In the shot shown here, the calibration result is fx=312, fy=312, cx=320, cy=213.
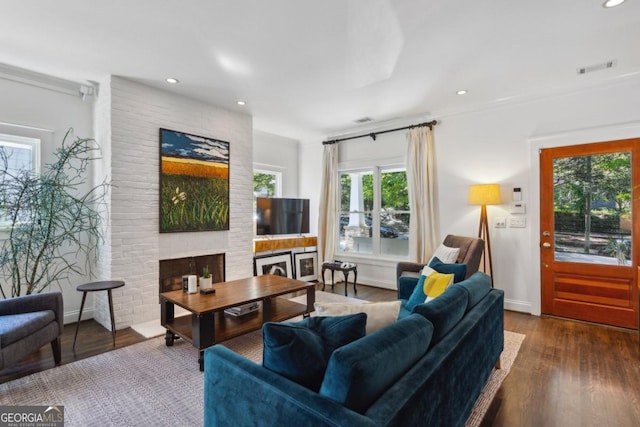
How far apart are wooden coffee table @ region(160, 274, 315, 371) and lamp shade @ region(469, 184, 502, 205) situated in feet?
7.57

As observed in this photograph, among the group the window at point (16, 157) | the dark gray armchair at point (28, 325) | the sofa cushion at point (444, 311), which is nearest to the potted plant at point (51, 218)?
the window at point (16, 157)

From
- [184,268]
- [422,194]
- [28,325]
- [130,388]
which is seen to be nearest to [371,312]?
[130,388]

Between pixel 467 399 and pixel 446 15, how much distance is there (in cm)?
249

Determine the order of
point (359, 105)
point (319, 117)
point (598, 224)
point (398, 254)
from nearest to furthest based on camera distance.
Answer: point (598, 224) < point (359, 105) < point (319, 117) < point (398, 254)

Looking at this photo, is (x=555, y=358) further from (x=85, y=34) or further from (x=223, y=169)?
(x=85, y=34)

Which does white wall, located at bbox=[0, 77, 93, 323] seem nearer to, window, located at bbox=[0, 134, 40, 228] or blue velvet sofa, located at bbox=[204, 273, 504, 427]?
window, located at bbox=[0, 134, 40, 228]

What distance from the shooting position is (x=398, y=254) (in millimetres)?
5098

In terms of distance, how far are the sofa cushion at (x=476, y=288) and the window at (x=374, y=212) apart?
8.79 feet

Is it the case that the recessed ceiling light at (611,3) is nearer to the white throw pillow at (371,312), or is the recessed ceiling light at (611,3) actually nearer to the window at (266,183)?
the white throw pillow at (371,312)

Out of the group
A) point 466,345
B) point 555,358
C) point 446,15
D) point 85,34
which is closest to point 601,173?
point 555,358

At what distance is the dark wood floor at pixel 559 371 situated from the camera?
1942mm

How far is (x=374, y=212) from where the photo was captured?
5312mm

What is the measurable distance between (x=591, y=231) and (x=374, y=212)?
280cm

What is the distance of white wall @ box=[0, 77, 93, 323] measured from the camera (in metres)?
3.13
